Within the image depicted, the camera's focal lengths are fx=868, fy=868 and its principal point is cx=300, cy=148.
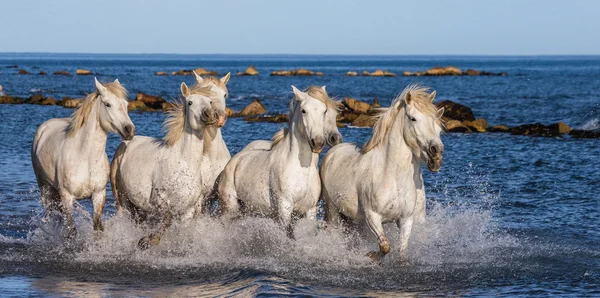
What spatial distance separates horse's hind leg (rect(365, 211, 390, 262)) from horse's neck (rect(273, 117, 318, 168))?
33.8 inches

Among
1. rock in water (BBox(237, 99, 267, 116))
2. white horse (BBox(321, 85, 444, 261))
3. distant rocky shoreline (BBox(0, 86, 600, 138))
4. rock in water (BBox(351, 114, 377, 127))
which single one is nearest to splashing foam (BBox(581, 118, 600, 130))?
distant rocky shoreline (BBox(0, 86, 600, 138))

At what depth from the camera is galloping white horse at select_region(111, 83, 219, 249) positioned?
31.0 ft

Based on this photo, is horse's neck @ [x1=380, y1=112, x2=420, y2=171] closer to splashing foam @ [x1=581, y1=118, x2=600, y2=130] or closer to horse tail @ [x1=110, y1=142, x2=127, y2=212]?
horse tail @ [x1=110, y1=142, x2=127, y2=212]

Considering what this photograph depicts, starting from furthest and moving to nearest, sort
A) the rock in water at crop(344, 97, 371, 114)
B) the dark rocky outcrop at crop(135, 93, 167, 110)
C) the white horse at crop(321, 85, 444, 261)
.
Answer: the dark rocky outcrop at crop(135, 93, 167, 110), the rock in water at crop(344, 97, 371, 114), the white horse at crop(321, 85, 444, 261)

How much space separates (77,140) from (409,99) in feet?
12.6

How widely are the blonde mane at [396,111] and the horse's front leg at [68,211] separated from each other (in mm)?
3400

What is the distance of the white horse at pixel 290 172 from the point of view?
906cm

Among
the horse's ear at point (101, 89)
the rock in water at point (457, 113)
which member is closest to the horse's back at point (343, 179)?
the horse's ear at point (101, 89)

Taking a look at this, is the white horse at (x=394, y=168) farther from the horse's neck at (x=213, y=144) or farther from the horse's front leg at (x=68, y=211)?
the horse's front leg at (x=68, y=211)

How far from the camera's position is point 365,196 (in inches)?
362

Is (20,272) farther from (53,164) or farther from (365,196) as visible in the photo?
(365,196)

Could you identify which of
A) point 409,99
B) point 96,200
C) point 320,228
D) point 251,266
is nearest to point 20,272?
point 96,200

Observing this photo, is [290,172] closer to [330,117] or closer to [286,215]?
[286,215]

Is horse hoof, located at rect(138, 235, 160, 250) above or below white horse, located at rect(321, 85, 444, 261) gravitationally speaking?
below
